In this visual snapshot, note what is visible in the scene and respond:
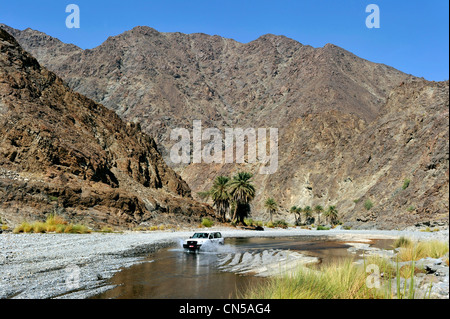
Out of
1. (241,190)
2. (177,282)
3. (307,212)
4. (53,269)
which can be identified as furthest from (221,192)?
(177,282)

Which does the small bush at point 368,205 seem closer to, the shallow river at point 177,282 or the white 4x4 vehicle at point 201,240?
the white 4x4 vehicle at point 201,240

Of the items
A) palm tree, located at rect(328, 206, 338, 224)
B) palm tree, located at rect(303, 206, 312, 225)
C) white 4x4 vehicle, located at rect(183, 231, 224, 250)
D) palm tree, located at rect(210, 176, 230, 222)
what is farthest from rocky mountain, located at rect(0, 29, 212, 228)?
palm tree, located at rect(303, 206, 312, 225)

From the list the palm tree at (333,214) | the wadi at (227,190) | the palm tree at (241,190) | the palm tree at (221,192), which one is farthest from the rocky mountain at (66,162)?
the palm tree at (333,214)

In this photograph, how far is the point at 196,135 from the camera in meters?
176

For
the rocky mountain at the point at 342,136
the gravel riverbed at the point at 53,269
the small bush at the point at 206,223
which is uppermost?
the rocky mountain at the point at 342,136

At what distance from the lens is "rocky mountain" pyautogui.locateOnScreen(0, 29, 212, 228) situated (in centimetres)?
3900

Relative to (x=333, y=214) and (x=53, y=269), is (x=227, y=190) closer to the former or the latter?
(x=333, y=214)

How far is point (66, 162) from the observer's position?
45875 mm

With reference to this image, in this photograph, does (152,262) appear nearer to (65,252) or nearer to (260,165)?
(65,252)

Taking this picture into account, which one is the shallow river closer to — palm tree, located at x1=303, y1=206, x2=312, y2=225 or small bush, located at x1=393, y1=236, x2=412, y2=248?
small bush, located at x1=393, y1=236, x2=412, y2=248

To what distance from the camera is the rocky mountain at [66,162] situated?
1535 inches

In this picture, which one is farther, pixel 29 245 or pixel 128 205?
pixel 128 205
